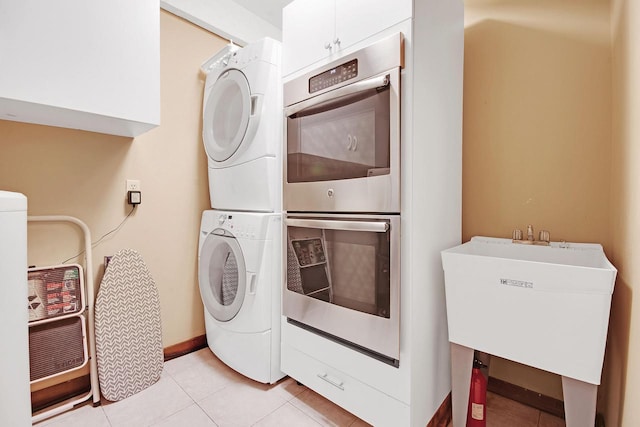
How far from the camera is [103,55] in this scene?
1.24 m

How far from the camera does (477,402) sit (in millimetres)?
1271

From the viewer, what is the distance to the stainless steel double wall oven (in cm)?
111

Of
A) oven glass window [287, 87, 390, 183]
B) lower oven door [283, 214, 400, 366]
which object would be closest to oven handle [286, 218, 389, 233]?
lower oven door [283, 214, 400, 366]

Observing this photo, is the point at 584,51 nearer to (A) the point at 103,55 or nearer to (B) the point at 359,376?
(B) the point at 359,376

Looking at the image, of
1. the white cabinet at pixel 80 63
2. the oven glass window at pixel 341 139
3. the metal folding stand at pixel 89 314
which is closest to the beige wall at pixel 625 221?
the oven glass window at pixel 341 139

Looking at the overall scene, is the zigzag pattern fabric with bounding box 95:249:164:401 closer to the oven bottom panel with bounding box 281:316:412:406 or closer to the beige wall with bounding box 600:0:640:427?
the oven bottom panel with bounding box 281:316:412:406

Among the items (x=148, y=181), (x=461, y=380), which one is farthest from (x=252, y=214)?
(x=461, y=380)

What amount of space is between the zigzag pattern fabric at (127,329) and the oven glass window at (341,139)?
1109 mm

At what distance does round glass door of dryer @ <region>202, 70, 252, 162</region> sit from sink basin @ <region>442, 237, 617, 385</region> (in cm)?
127

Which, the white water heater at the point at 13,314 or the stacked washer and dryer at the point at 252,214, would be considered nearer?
the white water heater at the point at 13,314

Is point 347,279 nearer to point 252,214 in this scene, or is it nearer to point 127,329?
point 252,214

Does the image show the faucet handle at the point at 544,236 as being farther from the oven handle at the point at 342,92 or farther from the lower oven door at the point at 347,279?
the oven handle at the point at 342,92

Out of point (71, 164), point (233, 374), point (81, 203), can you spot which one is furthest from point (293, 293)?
point (71, 164)

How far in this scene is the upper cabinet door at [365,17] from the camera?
1.09 m
